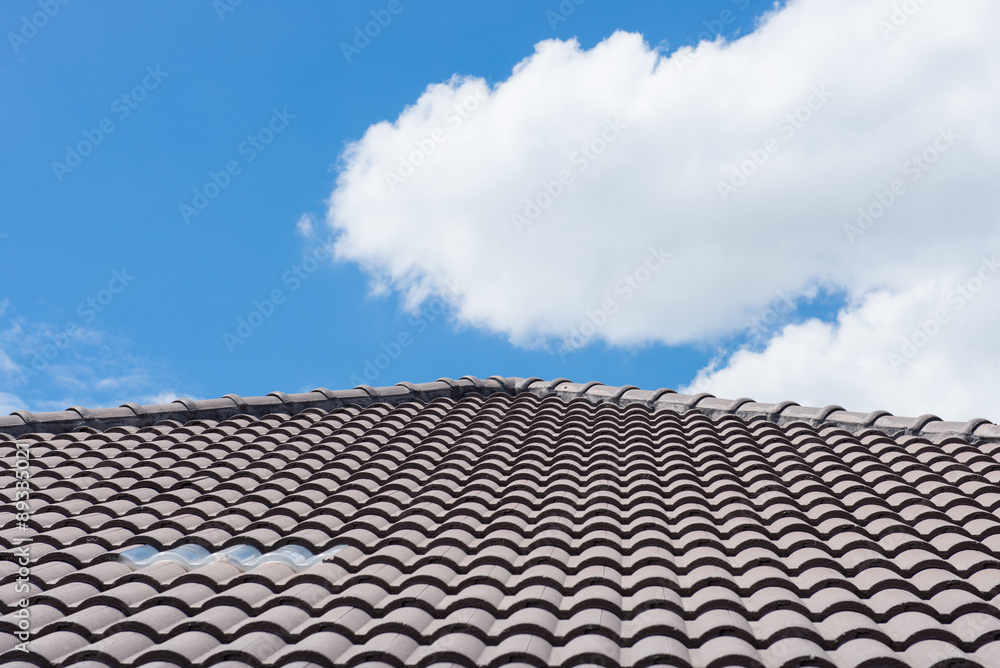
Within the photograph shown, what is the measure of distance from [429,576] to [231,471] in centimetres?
312

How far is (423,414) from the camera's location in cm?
925

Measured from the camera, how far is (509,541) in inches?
210

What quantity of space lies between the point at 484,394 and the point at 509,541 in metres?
5.18

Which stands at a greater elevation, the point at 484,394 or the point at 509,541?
the point at 484,394

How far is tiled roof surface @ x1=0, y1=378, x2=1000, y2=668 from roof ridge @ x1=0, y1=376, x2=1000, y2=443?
0.05 meters

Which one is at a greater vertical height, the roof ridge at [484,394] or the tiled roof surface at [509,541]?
the roof ridge at [484,394]

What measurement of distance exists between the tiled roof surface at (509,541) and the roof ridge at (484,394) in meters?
0.05

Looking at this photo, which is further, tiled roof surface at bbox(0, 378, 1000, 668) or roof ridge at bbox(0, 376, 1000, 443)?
roof ridge at bbox(0, 376, 1000, 443)

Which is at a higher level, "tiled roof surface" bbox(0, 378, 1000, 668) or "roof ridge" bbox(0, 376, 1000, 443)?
"roof ridge" bbox(0, 376, 1000, 443)

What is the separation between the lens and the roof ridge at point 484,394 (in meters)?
8.12

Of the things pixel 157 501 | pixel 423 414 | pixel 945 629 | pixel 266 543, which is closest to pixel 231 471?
pixel 157 501

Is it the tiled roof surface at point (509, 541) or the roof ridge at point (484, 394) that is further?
the roof ridge at point (484, 394)

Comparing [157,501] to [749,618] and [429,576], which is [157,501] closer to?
[429,576]

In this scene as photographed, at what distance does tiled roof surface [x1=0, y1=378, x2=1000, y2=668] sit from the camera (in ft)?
13.3
